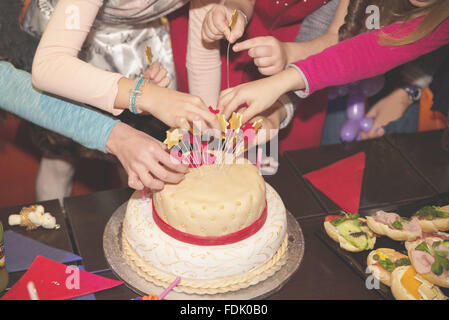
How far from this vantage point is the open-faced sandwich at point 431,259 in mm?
1034

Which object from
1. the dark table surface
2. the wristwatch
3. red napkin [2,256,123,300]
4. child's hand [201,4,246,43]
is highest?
child's hand [201,4,246,43]

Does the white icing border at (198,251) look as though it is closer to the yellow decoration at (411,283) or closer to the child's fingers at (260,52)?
the yellow decoration at (411,283)

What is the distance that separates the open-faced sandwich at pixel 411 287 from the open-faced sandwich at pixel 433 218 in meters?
0.18

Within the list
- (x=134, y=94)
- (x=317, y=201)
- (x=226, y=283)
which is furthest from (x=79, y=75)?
(x=317, y=201)

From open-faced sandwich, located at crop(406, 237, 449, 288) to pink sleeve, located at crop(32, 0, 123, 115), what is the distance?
0.79m

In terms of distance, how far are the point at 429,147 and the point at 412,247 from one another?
611mm

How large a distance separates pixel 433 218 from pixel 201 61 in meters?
0.83

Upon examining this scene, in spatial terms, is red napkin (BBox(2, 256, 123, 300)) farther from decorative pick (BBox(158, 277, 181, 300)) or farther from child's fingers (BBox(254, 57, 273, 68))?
child's fingers (BBox(254, 57, 273, 68))

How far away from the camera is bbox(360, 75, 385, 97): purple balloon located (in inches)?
67.0

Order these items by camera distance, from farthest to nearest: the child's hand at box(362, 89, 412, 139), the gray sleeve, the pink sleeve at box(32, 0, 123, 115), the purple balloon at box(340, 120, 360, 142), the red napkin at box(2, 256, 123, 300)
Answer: the child's hand at box(362, 89, 412, 139)
the purple balloon at box(340, 120, 360, 142)
the gray sleeve
the pink sleeve at box(32, 0, 123, 115)
the red napkin at box(2, 256, 123, 300)

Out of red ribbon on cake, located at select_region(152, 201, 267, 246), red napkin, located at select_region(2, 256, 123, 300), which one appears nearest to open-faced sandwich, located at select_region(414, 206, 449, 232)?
red ribbon on cake, located at select_region(152, 201, 267, 246)

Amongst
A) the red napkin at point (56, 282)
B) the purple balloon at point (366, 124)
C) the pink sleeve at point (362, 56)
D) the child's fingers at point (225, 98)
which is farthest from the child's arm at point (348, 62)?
the red napkin at point (56, 282)

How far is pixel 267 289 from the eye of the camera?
106cm
